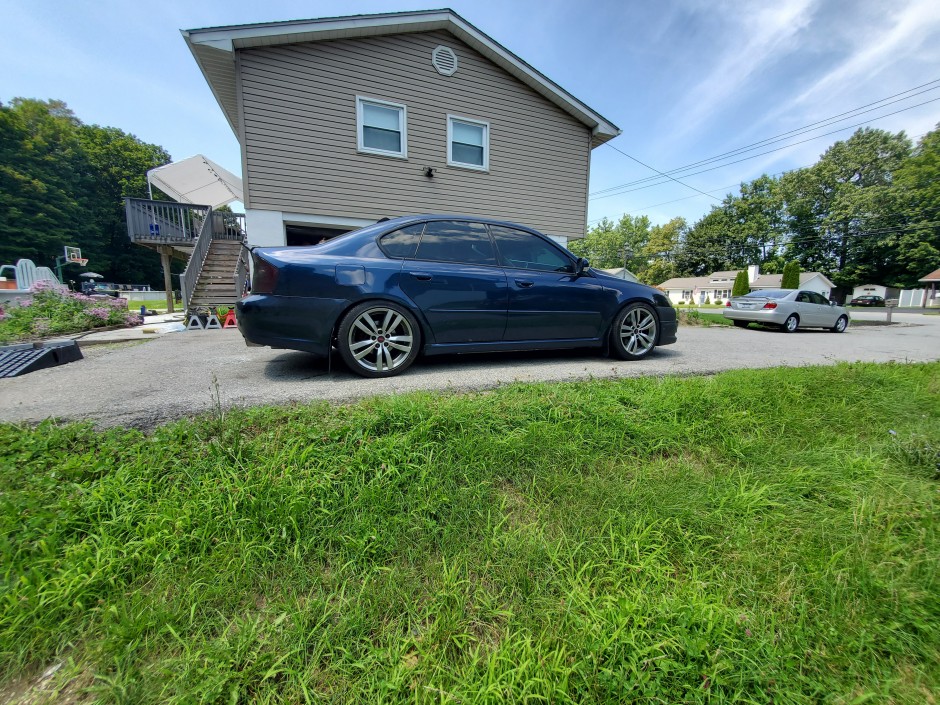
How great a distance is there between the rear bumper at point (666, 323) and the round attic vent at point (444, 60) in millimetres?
7908

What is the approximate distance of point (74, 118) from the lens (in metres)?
40.6

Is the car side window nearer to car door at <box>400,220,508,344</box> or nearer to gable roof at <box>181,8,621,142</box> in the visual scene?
car door at <box>400,220,508,344</box>

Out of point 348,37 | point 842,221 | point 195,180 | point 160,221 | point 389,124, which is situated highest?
point 842,221

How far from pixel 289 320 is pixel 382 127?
7174 millimetres

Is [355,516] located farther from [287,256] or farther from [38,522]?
[287,256]

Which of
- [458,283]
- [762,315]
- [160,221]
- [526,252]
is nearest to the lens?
[458,283]

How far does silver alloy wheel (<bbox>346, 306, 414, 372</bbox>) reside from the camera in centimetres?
312

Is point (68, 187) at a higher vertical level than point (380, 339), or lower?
higher

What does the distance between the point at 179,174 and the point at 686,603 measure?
61.4 ft

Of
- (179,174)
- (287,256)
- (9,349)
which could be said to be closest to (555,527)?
(287,256)

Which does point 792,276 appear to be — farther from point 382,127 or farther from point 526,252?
point 526,252

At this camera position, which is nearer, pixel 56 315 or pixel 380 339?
pixel 380 339

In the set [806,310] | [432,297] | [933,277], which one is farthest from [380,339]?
[933,277]

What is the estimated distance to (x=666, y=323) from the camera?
4.31 m
